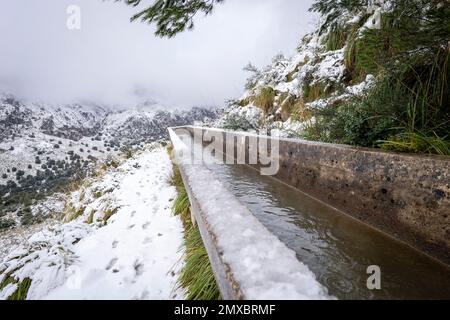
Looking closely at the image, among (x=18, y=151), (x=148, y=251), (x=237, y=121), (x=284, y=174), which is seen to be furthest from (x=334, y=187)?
(x=18, y=151)

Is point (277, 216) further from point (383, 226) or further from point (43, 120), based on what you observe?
point (43, 120)

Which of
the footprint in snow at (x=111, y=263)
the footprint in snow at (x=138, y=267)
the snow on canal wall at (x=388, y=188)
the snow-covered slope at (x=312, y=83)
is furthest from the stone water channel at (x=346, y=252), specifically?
the snow-covered slope at (x=312, y=83)

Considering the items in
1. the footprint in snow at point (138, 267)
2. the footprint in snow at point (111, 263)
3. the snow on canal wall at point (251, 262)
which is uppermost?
the snow on canal wall at point (251, 262)

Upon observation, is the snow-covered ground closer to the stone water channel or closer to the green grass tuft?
the green grass tuft

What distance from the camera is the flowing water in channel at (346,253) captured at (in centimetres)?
159

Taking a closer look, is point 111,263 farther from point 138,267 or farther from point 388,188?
point 388,188

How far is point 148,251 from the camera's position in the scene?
2.63m

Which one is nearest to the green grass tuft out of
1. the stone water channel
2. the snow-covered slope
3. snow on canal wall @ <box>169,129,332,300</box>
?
snow on canal wall @ <box>169,129,332,300</box>

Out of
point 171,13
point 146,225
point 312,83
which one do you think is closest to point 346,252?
point 146,225

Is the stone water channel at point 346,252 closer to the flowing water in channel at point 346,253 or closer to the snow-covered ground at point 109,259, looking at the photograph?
the flowing water in channel at point 346,253

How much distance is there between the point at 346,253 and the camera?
200 cm

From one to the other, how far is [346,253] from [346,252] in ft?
0.05
